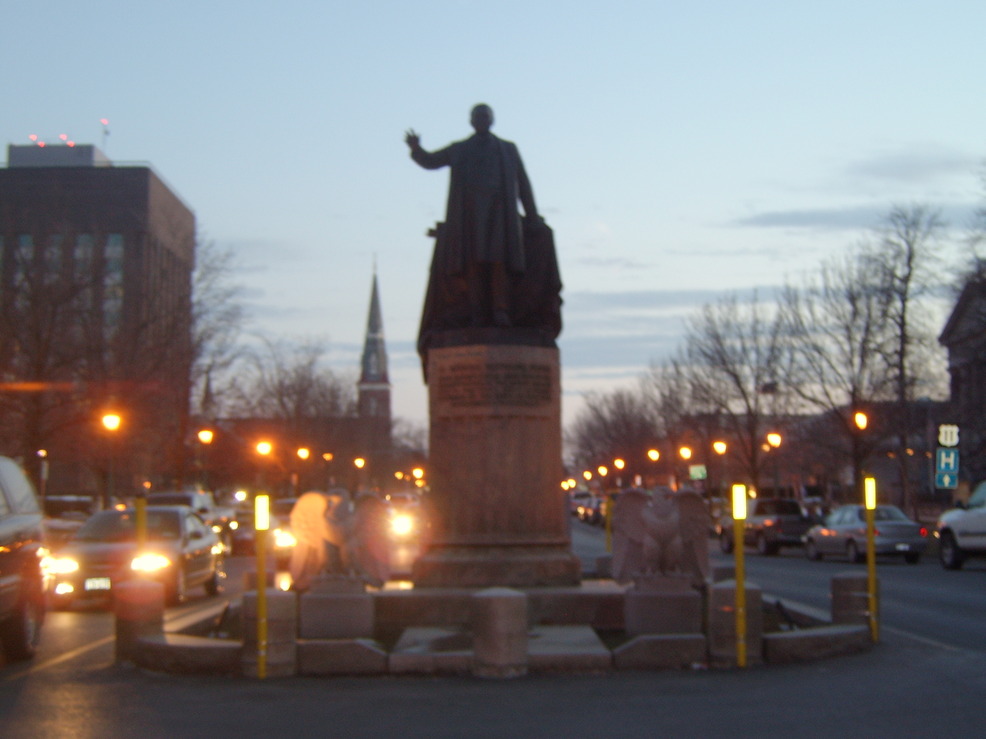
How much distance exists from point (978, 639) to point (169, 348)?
30392 millimetres

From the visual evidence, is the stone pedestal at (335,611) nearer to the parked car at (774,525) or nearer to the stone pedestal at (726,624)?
the stone pedestal at (726,624)

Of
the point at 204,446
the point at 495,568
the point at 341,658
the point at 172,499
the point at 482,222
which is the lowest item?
the point at 341,658

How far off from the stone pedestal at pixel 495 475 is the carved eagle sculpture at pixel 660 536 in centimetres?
179

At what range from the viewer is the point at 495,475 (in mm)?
14383

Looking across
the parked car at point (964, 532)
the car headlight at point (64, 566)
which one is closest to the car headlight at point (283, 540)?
the car headlight at point (64, 566)

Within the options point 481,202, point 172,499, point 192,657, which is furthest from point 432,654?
point 172,499

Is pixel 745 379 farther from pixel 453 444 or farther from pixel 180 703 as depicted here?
pixel 180 703

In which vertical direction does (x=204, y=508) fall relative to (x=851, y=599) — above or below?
above

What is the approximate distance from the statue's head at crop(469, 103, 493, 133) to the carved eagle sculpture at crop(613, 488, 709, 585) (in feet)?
18.3

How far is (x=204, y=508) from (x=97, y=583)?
45.6ft

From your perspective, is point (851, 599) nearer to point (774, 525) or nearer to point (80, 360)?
point (774, 525)

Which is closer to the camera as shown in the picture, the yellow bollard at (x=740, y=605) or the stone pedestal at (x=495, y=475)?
the yellow bollard at (x=740, y=605)

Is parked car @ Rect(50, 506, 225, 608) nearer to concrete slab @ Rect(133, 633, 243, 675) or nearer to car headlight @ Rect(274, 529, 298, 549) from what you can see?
concrete slab @ Rect(133, 633, 243, 675)

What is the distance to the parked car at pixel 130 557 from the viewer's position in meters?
18.6
